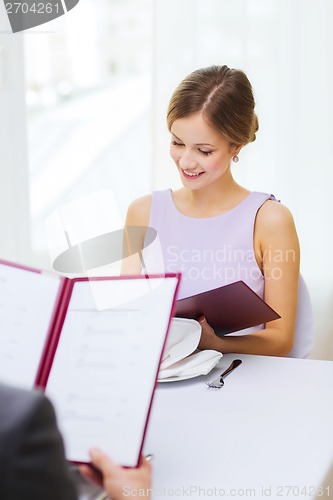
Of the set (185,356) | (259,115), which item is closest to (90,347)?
(185,356)

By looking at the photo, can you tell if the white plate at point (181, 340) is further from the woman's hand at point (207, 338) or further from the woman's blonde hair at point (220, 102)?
the woman's blonde hair at point (220, 102)

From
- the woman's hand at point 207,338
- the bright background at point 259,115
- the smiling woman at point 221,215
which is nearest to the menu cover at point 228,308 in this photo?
the woman's hand at point 207,338

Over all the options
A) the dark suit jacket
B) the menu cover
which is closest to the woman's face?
the menu cover

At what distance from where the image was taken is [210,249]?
6.56 ft

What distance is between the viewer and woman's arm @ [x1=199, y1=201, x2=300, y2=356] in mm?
1672

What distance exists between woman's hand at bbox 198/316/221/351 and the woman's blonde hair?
550mm

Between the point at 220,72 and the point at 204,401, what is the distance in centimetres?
97

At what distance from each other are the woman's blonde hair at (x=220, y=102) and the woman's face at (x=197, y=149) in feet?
0.06

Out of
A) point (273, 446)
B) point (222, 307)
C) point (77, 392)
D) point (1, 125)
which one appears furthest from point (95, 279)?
point (1, 125)

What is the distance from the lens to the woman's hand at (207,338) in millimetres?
1563

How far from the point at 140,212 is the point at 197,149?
0.31m

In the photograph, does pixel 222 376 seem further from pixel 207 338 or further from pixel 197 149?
pixel 197 149

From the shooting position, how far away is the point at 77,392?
91cm

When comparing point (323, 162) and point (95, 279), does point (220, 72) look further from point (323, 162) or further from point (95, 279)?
point (95, 279)
